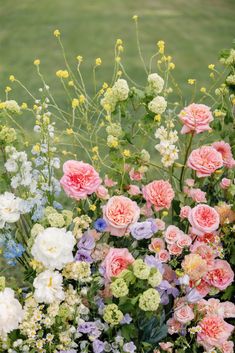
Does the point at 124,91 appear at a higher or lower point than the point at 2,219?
higher

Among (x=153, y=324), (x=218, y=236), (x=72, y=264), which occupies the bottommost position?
(x=153, y=324)

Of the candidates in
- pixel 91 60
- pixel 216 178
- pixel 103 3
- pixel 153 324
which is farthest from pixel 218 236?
pixel 103 3

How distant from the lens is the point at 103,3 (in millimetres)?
7422

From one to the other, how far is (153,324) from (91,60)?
430cm

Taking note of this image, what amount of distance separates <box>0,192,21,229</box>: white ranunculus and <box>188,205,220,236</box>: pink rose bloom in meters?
0.55

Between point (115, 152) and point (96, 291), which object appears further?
point (115, 152)

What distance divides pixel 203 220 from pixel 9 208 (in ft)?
1.98

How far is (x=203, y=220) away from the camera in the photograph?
202 cm

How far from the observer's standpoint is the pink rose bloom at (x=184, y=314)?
6.57 feet

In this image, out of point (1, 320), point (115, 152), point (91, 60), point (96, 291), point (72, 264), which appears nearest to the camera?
point (1, 320)

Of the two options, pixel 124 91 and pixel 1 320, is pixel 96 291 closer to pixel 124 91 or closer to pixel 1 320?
pixel 1 320

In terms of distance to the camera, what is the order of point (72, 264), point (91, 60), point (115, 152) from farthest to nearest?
point (91, 60) < point (115, 152) < point (72, 264)

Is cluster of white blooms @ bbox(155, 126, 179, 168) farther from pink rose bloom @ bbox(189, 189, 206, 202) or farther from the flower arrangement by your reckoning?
pink rose bloom @ bbox(189, 189, 206, 202)

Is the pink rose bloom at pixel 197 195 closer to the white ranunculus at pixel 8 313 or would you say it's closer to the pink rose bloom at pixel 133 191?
the pink rose bloom at pixel 133 191
